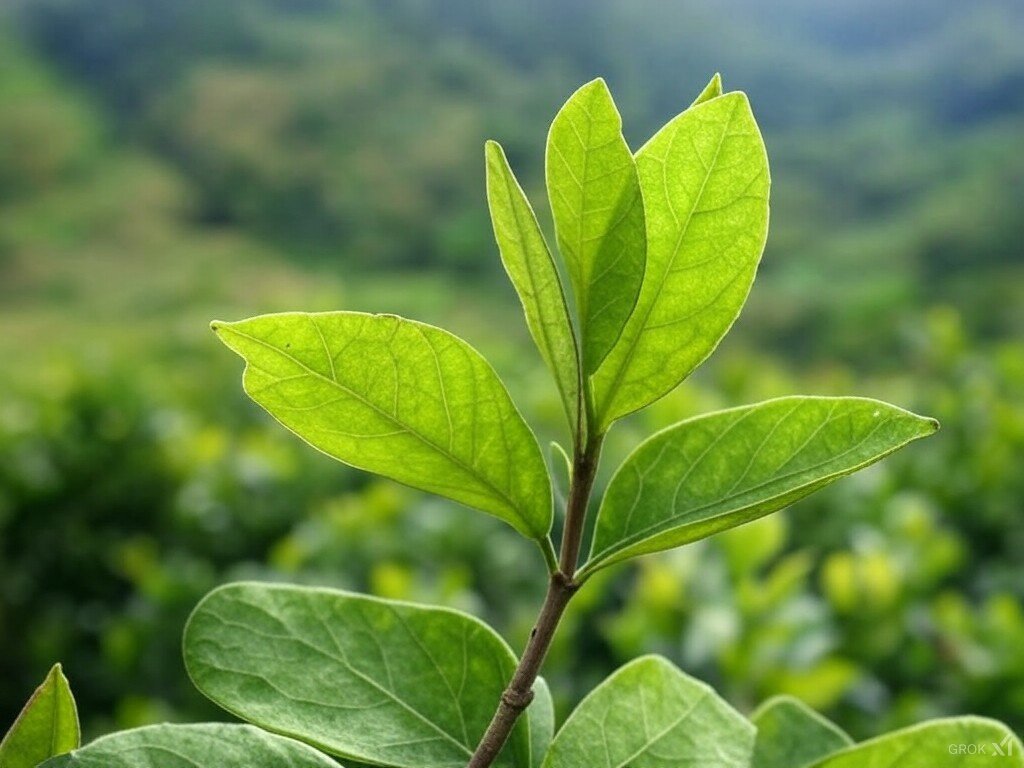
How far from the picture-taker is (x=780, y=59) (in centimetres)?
1748

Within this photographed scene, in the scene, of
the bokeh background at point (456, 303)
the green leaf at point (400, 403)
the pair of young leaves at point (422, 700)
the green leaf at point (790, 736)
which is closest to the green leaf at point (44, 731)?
the pair of young leaves at point (422, 700)

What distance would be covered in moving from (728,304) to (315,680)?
281 mm

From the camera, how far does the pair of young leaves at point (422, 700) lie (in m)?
0.51

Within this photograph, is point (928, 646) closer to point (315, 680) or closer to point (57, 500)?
point (315, 680)

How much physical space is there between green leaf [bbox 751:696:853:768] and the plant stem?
22 cm

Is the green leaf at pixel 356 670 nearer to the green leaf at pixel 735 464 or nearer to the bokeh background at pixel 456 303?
the green leaf at pixel 735 464

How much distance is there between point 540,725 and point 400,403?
21 cm

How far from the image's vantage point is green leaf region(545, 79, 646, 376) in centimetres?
46

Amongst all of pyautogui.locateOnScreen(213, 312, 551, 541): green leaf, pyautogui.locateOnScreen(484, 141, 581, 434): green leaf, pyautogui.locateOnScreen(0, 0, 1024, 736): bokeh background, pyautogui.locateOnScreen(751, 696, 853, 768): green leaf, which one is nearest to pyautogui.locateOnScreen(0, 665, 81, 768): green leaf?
pyautogui.locateOnScreen(213, 312, 551, 541): green leaf

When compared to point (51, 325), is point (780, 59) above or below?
above

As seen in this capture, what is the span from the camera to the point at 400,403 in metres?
0.48

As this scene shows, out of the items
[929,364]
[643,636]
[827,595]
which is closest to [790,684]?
[643,636]

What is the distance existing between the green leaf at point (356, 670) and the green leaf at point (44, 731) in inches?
2.3

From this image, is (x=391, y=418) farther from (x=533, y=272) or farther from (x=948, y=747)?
(x=948, y=747)
